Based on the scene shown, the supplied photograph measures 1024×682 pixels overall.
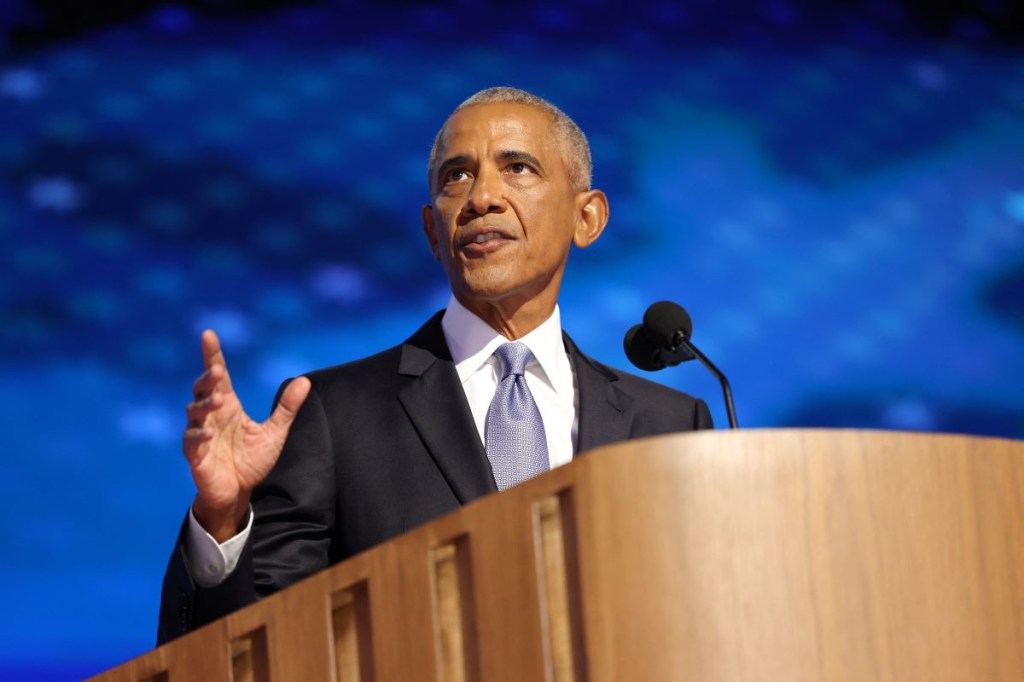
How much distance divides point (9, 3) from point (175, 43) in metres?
0.36

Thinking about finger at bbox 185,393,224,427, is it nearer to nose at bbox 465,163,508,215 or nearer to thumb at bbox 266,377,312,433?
thumb at bbox 266,377,312,433

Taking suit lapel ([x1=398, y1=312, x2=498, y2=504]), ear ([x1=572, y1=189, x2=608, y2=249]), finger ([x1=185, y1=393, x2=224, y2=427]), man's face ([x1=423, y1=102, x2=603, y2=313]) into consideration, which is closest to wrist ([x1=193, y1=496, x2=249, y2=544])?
finger ([x1=185, y1=393, x2=224, y2=427])

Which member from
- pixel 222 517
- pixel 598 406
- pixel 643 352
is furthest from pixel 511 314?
pixel 222 517

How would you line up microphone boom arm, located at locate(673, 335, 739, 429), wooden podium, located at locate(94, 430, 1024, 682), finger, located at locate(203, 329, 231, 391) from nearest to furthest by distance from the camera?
wooden podium, located at locate(94, 430, 1024, 682), finger, located at locate(203, 329, 231, 391), microphone boom arm, located at locate(673, 335, 739, 429)

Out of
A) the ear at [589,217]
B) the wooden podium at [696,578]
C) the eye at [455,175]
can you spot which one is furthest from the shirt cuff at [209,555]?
the ear at [589,217]

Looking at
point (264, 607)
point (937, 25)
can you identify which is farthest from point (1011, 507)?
point (937, 25)

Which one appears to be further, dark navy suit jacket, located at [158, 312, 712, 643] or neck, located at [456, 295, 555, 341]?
neck, located at [456, 295, 555, 341]

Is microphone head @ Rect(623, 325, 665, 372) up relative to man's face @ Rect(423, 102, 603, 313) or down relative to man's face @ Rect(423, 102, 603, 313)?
down

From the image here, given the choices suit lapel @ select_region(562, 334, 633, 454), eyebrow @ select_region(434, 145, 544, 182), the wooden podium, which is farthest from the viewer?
eyebrow @ select_region(434, 145, 544, 182)

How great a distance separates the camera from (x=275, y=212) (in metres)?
3.21

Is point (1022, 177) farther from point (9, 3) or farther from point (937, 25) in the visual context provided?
point (9, 3)

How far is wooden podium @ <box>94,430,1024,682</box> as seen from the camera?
3.65 feet

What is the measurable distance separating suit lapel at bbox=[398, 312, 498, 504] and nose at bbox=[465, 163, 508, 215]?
18 centimetres

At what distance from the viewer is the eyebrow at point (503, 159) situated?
2.11m
